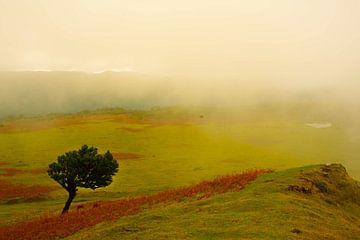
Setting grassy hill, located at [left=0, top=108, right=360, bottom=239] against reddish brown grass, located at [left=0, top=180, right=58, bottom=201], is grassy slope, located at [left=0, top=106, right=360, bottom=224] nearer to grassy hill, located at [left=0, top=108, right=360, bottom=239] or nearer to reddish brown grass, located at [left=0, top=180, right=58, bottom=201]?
grassy hill, located at [left=0, top=108, right=360, bottom=239]

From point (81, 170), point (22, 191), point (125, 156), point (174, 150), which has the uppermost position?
point (81, 170)

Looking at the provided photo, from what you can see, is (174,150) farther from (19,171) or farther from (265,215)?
(265,215)

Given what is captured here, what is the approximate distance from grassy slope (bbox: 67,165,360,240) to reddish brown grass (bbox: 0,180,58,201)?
40300mm

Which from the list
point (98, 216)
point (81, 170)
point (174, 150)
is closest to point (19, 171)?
point (174, 150)

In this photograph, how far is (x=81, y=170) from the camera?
51156 millimetres

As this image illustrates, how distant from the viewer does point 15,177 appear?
8731cm

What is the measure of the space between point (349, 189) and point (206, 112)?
141 meters

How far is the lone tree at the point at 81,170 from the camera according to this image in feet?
167

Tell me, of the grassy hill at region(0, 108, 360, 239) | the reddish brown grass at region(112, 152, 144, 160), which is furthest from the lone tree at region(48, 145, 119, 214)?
the reddish brown grass at region(112, 152, 144, 160)

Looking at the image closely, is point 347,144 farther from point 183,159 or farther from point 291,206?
point 291,206

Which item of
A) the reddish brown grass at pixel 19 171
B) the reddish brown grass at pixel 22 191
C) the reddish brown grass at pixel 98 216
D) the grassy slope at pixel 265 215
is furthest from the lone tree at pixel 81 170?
the reddish brown grass at pixel 19 171

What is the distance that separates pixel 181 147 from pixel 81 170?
219 ft

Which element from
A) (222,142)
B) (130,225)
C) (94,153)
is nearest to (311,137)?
(222,142)

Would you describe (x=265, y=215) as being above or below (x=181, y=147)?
above
